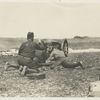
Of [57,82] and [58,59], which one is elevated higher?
[58,59]

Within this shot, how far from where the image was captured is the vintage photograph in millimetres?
2195

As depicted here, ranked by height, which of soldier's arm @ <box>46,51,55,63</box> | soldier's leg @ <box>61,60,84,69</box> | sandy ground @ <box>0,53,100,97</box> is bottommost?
sandy ground @ <box>0,53,100,97</box>

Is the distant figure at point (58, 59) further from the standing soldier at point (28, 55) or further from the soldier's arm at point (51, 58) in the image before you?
the standing soldier at point (28, 55)

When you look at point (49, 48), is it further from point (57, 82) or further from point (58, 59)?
point (57, 82)

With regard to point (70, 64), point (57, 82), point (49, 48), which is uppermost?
point (49, 48)

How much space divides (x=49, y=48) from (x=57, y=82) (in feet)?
0.86

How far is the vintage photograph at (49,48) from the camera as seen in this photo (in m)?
2.20

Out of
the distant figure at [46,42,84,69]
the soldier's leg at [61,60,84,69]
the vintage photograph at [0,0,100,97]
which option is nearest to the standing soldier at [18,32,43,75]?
the vintage photograph at [0,0,100,97]

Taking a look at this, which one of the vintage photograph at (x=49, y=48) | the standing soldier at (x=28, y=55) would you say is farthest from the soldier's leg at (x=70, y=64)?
the standing soldier at (x=28, y=55)

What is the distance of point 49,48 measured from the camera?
224 centimetres

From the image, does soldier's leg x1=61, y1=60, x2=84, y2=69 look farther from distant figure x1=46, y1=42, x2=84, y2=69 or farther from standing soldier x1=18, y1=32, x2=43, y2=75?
standing soldier x1=18, y1=32, x2=43, y2=75

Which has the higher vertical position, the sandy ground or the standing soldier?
the standing soldier

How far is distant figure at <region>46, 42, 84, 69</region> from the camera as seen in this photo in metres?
2.23

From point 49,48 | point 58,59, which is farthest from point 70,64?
point 49,48
